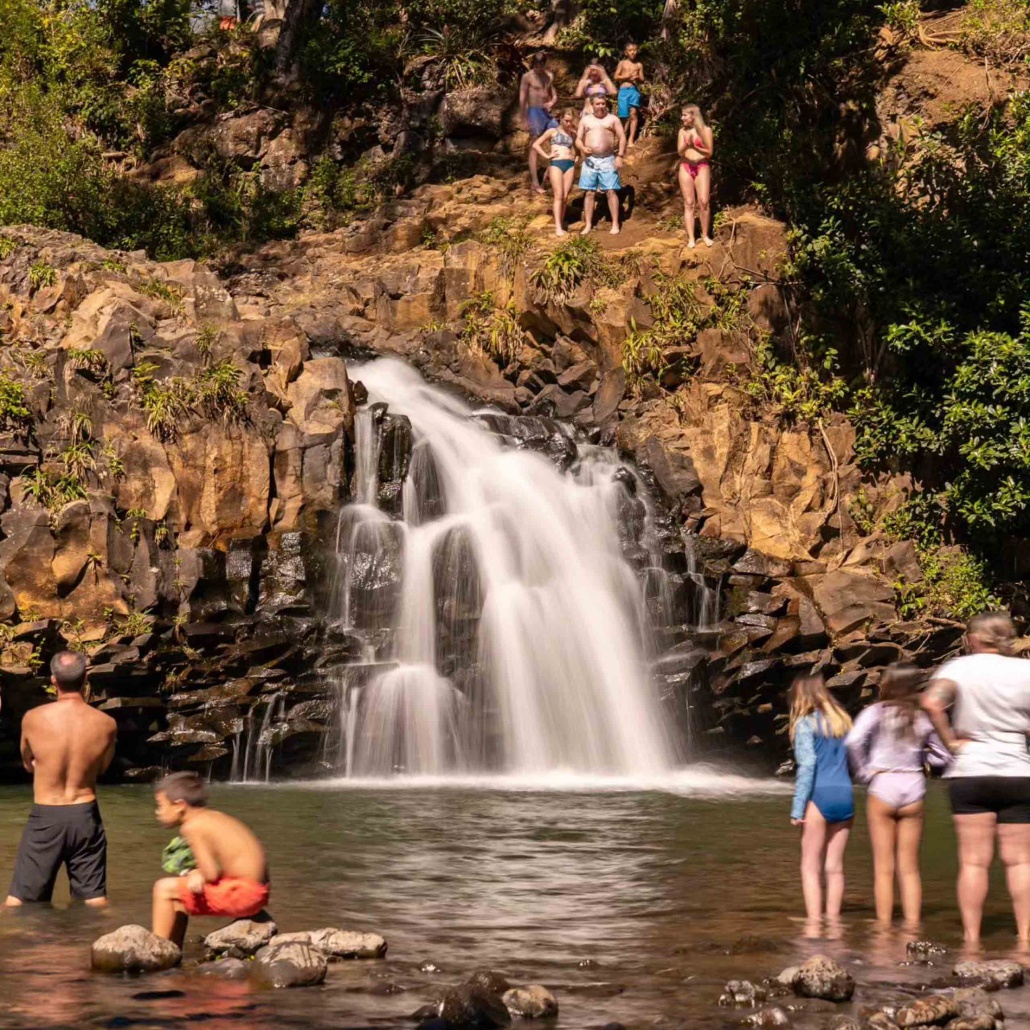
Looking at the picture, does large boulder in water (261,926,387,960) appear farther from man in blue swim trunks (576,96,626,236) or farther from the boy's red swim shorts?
man in blue swim trunks (576,96,626,236)

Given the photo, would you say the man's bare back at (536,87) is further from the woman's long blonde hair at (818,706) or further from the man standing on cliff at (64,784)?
the man standing on cliff at (64,784)

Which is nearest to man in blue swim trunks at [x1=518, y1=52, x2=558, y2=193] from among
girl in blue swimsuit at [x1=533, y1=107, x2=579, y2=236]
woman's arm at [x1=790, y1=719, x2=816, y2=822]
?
girl in blue swimsuit at [x1=533, y1=107, x2=579, y2=236]

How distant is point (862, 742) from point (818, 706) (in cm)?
36

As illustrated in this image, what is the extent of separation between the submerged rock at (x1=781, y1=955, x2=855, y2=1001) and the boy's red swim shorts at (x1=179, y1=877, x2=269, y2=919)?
3.15m

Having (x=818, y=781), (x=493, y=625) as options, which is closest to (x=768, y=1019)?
(x=818, y=781)

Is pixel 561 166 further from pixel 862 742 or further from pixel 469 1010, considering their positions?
pixel 469 1010

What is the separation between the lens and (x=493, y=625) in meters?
18.9

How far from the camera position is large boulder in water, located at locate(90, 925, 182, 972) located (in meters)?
7.68

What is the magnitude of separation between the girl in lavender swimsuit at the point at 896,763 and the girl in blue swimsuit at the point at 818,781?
0.11 m

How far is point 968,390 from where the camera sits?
70.2 ft

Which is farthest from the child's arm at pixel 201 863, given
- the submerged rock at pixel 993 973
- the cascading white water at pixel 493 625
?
the cascading white water at pixel 493 625

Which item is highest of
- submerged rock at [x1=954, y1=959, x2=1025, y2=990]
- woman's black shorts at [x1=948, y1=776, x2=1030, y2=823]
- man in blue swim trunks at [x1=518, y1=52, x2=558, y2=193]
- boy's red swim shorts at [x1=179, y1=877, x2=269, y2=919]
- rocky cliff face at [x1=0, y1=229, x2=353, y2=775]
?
man in blue swim trunks at [x1=518, y1=52, x2=558, y2=193]

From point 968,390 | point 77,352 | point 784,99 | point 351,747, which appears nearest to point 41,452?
point 77,352

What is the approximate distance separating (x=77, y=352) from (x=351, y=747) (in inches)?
270
